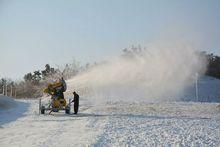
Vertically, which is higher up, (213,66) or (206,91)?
→ (213,66)

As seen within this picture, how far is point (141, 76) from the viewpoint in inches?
3155

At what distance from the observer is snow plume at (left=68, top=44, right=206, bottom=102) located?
71312 mm

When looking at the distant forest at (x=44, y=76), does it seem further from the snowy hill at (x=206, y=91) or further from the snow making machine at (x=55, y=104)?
the snow making machine at (x=55, y=104)

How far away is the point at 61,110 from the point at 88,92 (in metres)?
37.8

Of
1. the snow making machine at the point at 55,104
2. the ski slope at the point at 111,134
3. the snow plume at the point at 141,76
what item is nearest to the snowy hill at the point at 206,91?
the snow plume at the point at 141,76

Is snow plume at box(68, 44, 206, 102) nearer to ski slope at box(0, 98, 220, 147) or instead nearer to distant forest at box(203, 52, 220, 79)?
distant forest at box(203, 52, 220, 79)

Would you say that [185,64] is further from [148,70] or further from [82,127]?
→ [82,127]

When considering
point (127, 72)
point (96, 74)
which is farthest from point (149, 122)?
point (127, 72)

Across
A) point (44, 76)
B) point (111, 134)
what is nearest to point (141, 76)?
point (44, 76)

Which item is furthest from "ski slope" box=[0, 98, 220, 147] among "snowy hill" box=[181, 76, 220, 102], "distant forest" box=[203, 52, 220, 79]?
"distant forest" box=[203, 52, 220, 79]

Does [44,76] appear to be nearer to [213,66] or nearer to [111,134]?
[213,66]

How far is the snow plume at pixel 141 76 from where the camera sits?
234 ft

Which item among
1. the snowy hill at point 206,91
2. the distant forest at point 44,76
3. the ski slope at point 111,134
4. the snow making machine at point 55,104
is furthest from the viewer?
the distant forest at point 44,76

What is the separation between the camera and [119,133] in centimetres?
1770
